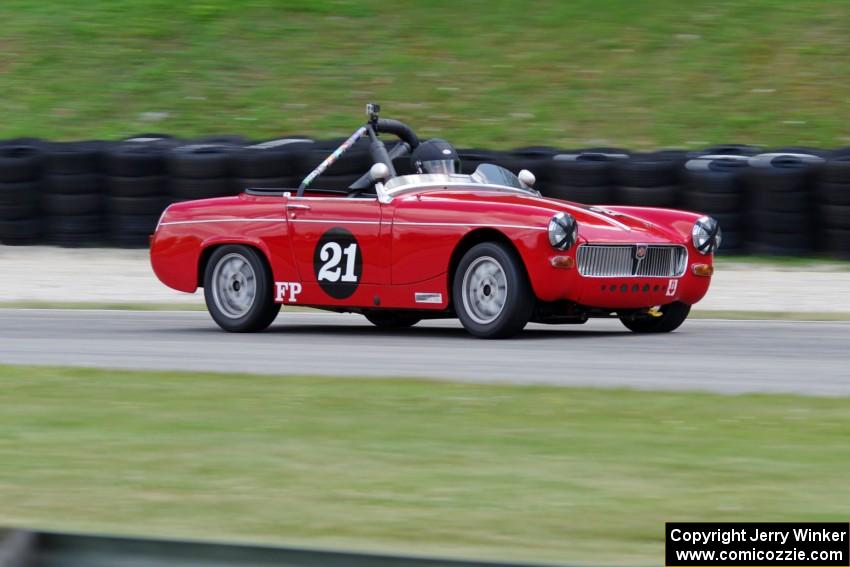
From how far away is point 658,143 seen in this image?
19.9 meters

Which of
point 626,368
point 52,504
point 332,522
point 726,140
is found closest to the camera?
point 332,522

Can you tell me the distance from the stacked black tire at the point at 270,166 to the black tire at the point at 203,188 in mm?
126

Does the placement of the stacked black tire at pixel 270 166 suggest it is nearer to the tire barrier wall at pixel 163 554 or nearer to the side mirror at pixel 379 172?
the side mirror at pixel 379 172

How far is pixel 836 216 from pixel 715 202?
121cm

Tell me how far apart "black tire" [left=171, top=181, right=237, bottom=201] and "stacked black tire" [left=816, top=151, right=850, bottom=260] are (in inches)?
248

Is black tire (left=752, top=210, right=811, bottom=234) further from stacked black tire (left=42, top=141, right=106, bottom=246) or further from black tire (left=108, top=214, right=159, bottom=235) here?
stacked black tire (left=42, top=141, right=106, bottom=246)

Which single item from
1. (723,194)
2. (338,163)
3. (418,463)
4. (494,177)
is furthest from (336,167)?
(418,463)

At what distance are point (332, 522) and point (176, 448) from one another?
148 cm

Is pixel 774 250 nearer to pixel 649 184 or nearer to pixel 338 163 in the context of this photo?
pixel 649 184

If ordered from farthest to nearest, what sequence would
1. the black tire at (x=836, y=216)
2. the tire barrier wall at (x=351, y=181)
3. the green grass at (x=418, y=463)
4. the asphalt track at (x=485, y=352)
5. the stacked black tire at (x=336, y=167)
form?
the stacked black tire at (x=336, y=167) → the tire barrier wall at (x=351, y=181) → the black tire at (x=836, y=216) → the asphalt track at (x=485, y=352) → the green grass at (x=418, y=463)

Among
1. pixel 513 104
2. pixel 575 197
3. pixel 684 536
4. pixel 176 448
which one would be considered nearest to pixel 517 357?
pixel 176 448

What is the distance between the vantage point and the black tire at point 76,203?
1680 cm

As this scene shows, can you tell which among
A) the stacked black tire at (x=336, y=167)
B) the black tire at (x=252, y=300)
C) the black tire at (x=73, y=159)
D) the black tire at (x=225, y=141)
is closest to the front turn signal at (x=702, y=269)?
the black tire at (x=252, y=300)

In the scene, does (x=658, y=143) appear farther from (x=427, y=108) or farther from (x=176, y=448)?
(x=176, y=448)
